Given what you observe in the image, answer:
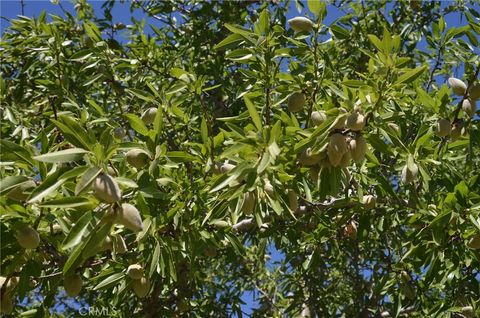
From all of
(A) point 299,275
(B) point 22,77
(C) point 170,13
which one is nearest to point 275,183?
(A) point 299,275

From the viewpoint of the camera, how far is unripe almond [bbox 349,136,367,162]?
1651mm

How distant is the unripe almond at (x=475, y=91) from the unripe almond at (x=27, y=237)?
1.52 m

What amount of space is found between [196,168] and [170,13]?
255 cm

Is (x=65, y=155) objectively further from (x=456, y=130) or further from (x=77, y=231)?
(x=456, y=130)

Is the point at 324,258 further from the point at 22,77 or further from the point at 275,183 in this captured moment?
the point at 22,77

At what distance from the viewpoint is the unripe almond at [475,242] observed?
2031 millimetres

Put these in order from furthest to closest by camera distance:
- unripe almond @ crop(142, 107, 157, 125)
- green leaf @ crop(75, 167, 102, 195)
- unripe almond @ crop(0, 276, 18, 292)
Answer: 1. unripe almond @ crop(142, 107, 157, 125)
2. unripe almond @ crop(0, 276, 18, 292)
3. green leaf @ crop(75, 167, 102, 195)

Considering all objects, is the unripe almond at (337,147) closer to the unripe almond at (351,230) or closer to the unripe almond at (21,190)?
the unripe almond at (21,190)

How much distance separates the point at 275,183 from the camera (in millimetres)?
1662

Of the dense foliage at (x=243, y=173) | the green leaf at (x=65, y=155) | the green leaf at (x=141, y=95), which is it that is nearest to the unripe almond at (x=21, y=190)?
the dense foliage at (x=243, y=173)

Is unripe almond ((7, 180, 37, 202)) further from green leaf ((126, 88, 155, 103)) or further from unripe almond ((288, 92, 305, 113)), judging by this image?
unripe almond ((288, 92, 305, 113))

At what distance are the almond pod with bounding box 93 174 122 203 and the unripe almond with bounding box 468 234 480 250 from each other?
1325mm

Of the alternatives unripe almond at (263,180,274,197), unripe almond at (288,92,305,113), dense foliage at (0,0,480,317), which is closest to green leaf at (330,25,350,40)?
dense foliage at (0,0,480,317)

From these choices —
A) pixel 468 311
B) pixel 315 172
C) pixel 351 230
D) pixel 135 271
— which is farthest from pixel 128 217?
pixel 468 311
